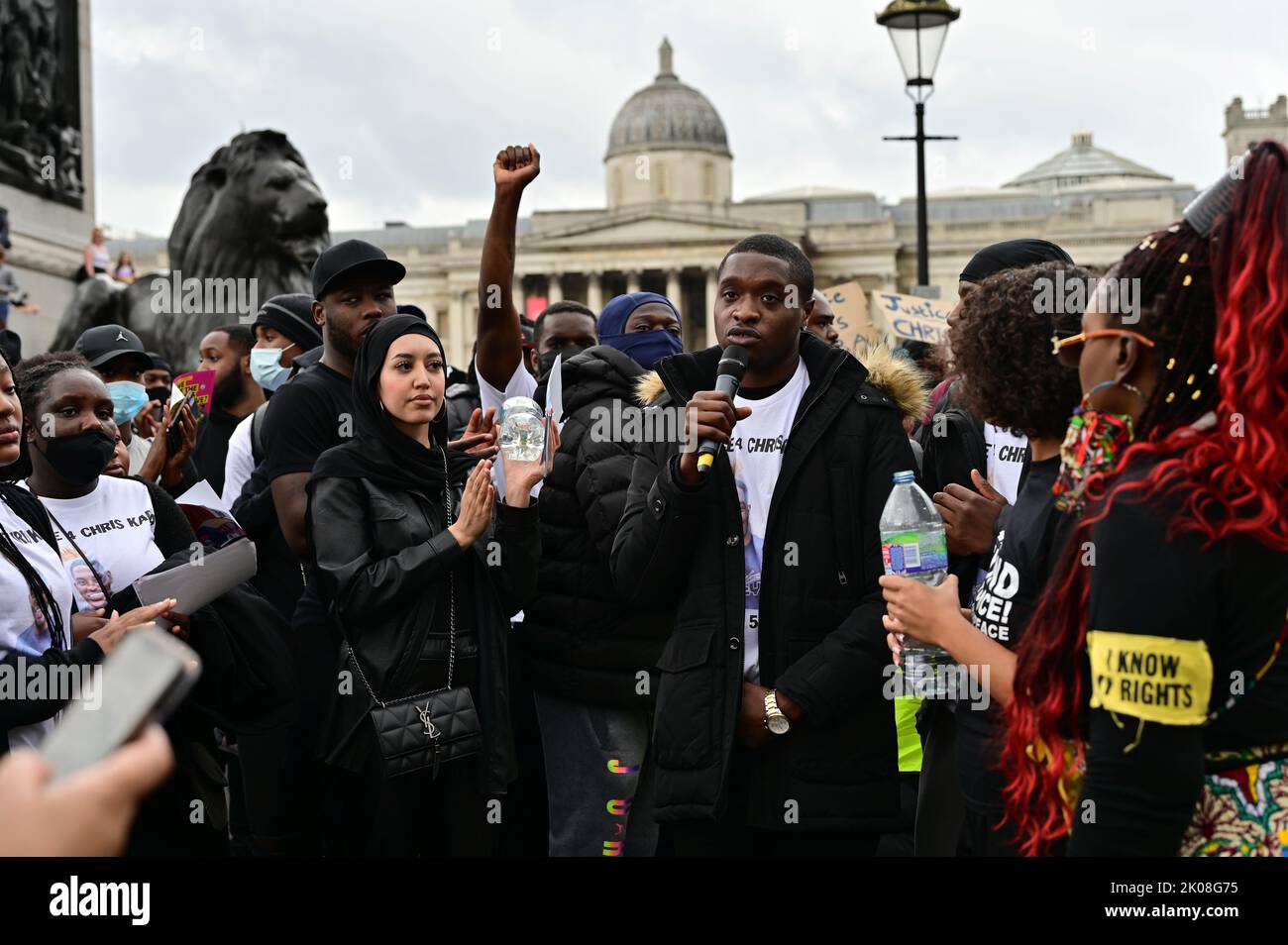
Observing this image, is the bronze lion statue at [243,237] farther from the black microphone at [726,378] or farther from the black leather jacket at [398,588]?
the black microphone at [726,378]

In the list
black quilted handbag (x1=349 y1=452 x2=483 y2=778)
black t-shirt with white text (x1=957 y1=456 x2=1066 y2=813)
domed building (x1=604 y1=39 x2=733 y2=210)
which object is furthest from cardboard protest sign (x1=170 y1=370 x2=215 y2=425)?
domed building (x1=604 y1=39 x2=733 y2=210)

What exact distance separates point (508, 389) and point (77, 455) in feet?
4.60

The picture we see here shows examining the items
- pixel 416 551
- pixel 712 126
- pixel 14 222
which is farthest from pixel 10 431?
pixel 712 126

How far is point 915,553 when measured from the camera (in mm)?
3139

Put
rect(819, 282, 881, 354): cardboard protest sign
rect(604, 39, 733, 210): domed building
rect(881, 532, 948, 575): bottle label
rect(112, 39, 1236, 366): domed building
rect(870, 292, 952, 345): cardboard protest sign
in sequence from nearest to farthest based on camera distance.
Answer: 1. rect(881, 532, 948, 575): bottle label
2. rect(819, 282, 881, 354): cardboard protest sign
3. rect(870, 292, 952, 345): cardboard protest sign
4. rect(112, 39, 1236, 366): domed building
5. rect(604, 39, 733, 210): domed building

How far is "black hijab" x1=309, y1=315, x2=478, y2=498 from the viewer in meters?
4.43

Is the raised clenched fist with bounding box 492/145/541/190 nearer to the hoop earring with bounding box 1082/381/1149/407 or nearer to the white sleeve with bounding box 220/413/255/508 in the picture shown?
the white sleeve with bounding box 220/413/255/508

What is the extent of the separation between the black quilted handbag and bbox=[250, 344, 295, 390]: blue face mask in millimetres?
2647

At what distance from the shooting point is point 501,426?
14.9 ft

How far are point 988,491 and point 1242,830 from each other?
1.78 metres

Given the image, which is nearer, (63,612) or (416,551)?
(63,612)

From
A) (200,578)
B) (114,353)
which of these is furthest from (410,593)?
(114,353)

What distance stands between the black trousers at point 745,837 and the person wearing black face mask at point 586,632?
0.71m
